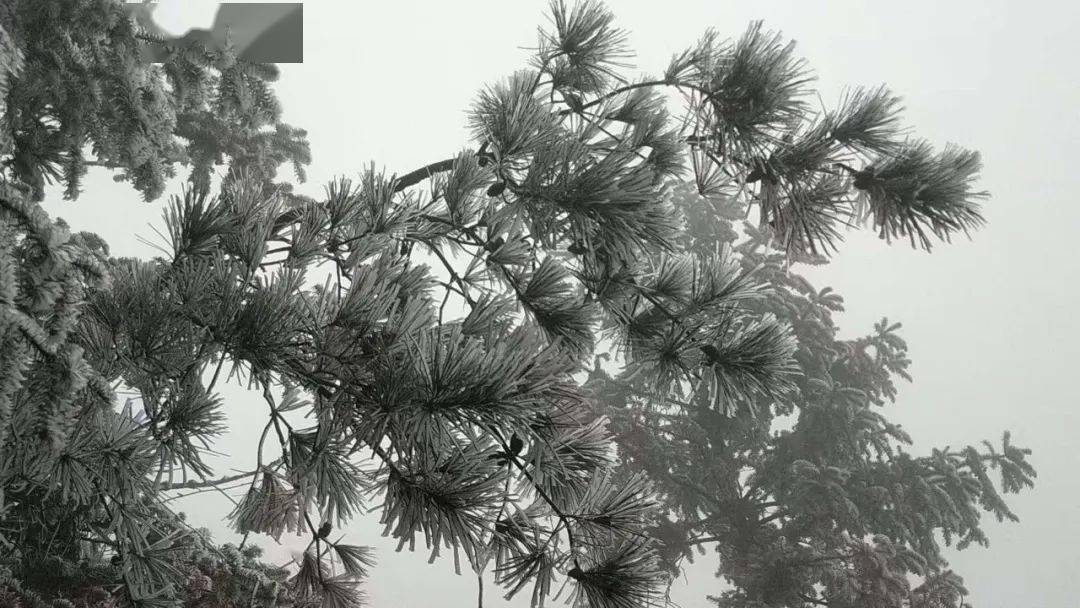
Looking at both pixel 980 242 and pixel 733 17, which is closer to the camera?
pixel 980 242

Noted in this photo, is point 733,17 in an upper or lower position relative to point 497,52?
upper

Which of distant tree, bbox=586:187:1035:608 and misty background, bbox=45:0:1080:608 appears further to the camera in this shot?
misty background, bbox=45:0:1080:608

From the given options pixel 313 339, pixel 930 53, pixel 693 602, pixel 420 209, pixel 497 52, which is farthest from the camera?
pixel 497 52

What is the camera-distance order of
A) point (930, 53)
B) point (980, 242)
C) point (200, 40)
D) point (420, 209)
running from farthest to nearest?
point (930, 53) → point (980, 242) → point (200, 40) → point (420, 209)

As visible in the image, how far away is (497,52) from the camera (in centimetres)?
14025

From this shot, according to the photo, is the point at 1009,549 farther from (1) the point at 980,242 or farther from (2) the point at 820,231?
(2) the point at 820,231

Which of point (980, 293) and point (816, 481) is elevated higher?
point (980, 293)

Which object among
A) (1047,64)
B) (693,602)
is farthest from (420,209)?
(1047,64)

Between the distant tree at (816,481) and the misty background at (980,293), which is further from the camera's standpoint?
the misty background at (980,293)

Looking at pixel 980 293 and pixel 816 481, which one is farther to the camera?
pixel 980 293

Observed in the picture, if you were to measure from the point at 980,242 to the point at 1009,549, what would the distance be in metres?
24.0

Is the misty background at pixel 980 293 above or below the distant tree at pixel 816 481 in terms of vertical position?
above

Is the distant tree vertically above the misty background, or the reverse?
the misty background

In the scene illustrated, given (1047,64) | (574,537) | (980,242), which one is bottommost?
(574,537)
